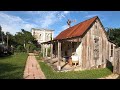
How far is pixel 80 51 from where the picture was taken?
661 inches

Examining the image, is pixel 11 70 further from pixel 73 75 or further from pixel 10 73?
pixel 73 75

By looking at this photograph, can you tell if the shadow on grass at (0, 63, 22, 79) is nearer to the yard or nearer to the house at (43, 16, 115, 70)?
the yard

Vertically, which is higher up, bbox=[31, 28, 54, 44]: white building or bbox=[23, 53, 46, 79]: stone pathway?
bbox=[31, 28, 54, 44]: white building

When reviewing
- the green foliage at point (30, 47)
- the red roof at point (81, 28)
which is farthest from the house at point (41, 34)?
the red roof at point (81, 28)

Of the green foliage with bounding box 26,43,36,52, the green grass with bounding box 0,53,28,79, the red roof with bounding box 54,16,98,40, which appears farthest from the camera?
the green foliage with bounding box 26,43,36,52

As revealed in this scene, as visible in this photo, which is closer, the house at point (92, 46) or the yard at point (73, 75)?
the yard at point (73, 75)

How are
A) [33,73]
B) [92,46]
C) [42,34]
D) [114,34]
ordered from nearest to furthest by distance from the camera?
[33,73]
[92,46]
[114,34]
[42,34]

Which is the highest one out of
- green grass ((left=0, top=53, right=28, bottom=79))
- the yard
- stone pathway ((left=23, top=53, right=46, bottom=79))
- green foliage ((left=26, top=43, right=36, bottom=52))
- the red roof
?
the red roof

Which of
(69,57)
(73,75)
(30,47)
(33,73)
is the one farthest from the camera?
(30,47)

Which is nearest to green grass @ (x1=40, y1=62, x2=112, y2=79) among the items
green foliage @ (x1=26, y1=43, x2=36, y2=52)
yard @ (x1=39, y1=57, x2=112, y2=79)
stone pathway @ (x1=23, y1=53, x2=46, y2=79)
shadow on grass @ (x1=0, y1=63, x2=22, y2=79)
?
yard @ (x1=39, y1=57, x2=112, y2=79)

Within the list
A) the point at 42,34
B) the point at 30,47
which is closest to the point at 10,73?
the point at 30,47

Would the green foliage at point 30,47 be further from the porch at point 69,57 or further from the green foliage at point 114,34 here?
the porch at point 69,57
